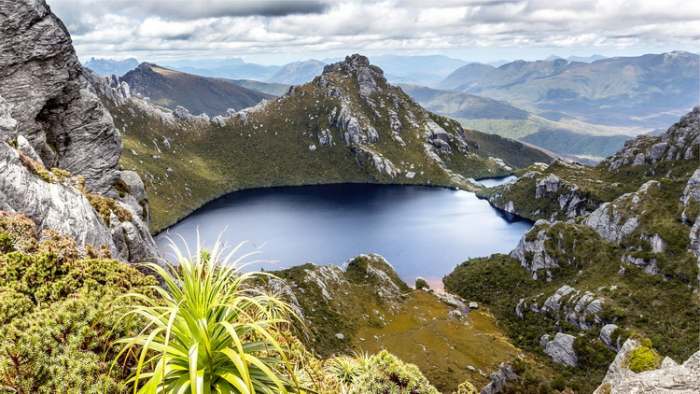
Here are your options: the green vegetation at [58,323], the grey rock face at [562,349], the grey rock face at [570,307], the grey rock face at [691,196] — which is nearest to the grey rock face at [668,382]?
the green vegetation at [58,323]

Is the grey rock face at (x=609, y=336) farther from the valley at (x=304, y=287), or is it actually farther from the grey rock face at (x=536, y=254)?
the grey rock face at (x=536, y=254)

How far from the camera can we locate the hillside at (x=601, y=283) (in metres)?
82.6

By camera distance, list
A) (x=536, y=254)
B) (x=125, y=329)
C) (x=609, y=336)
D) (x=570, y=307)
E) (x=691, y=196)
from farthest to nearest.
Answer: (x=536, y=254) → (x=691, y=196) → (x=570, y=307) → (x=609, y=336) → (x=125, y=329)

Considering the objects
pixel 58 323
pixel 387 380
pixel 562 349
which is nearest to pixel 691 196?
pixel 562 349

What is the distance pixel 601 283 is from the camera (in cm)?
10131

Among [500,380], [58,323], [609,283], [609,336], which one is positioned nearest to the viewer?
[58,323]

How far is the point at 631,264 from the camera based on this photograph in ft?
338

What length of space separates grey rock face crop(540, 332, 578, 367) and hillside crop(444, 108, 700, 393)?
186 millimetres

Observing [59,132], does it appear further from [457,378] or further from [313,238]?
[313,238]

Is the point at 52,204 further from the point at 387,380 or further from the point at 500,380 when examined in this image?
the point at 500,380

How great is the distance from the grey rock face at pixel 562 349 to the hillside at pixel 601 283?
0.61 feet

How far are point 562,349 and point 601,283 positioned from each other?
84.0ft

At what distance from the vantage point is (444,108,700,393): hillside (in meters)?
82.6

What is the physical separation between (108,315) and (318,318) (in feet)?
245
